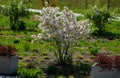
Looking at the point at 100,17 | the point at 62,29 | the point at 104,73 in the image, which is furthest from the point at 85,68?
the point at 100,17

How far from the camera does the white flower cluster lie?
17828 mm

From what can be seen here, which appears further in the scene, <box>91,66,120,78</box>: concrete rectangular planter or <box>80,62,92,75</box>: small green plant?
<box>80,62,92,75</box>: small green plant

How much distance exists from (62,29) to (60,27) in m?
0.13

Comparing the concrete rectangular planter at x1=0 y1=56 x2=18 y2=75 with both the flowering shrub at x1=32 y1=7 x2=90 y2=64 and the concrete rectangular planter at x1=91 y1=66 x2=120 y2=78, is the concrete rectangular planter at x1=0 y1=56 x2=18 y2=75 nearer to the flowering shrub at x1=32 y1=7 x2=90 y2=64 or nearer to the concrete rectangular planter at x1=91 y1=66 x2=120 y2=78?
the flowering shrub at x1=32 y1=7 x2=90 y2=64

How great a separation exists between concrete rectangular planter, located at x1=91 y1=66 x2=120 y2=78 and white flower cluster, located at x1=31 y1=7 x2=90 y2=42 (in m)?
3.11

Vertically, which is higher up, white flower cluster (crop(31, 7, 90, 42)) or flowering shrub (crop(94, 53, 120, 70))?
white flower cluster (crop(31, 7, 90, 42))

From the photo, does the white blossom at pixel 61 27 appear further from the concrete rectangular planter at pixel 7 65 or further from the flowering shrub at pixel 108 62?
the flowering shrub at pixel 108 62

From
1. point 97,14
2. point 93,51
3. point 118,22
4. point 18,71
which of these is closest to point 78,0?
point 118,22

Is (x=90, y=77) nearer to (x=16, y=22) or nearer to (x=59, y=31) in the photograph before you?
(x=59, y=31)

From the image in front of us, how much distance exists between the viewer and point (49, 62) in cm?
1858

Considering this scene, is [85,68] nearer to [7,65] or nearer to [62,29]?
[62,29]

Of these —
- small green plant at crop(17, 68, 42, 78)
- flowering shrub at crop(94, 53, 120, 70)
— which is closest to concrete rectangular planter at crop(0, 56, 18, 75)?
small green plant at crop(17, 68, 42, 78)

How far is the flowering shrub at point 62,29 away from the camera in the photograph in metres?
17.8

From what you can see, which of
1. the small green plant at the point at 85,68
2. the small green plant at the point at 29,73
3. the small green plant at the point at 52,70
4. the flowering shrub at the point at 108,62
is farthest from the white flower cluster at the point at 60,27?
the flowering shrub at the point at 108,62
